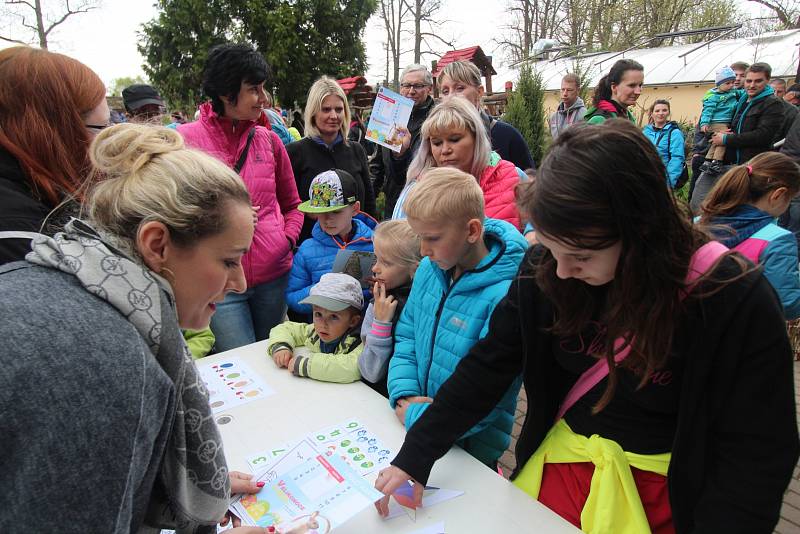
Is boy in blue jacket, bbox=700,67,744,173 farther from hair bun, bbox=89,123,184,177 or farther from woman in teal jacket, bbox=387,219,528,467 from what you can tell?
hair bun, bbox=89,123,184,177

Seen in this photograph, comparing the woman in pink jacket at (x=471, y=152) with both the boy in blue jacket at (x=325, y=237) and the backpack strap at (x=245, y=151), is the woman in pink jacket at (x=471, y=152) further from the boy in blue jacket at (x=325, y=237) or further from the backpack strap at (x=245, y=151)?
the backpack strap at (x=245, y=151)

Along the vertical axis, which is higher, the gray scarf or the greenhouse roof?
the greenhouse roof

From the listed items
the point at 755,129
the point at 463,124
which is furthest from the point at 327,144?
the point at 755,129

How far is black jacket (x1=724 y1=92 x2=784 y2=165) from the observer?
213 inches

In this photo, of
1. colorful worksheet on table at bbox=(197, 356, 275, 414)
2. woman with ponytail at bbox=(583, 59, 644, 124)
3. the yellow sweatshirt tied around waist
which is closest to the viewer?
the yellow sweatshirt tied around waist

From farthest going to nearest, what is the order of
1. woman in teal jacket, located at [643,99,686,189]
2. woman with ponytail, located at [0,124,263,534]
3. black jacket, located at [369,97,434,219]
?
woman in teal jacket, located at [643,99,686,189] < black jacket, located at [369,97,434,219] < woman with ponytail, located at [0,124,263,534]

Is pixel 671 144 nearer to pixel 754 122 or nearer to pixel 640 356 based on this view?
pixel 754 122

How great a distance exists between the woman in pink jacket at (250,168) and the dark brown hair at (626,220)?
1.78 metres

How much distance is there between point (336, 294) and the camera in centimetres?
211

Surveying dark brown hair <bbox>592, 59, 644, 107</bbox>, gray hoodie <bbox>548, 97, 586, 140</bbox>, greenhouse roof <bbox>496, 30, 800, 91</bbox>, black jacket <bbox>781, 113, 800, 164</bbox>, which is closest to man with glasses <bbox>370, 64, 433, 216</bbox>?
dark brown hair <bbox>592, 59, 644, 107</bbox>

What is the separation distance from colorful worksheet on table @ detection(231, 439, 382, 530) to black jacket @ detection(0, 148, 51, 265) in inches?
33.2

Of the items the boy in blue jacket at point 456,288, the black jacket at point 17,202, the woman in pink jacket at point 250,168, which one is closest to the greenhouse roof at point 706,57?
the woman in pink jacket at point 250,168

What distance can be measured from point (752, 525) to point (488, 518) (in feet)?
1.85

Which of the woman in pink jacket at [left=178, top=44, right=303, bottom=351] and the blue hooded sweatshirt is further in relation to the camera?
the woman in pink jacket at [left=178, top=44, right=303, bottom=351]
